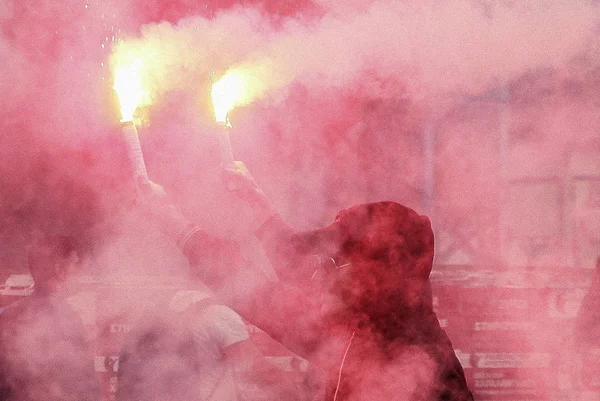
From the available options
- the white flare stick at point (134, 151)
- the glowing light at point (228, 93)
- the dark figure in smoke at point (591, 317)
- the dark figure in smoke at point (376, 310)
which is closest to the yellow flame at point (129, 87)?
the white flare stick at point (134, 151)

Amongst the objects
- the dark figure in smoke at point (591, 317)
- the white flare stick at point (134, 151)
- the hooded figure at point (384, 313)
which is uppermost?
the white flare stick at point (134, 151)

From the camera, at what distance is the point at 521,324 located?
4.48 metres

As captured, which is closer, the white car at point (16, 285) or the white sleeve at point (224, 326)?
the white sleeve at point (224, 326)

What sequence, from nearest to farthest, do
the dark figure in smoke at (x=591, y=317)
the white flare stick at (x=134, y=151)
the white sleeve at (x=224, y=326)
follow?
the white flare stick at (x=134, y=151) < the white sleeve at (x=224, y=326) < the dark figure in smoke at (x=591, y=317)

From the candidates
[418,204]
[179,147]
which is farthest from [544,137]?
[179,147]

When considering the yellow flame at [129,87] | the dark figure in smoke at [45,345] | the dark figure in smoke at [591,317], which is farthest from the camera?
the dark figure in smoke at [591,317]

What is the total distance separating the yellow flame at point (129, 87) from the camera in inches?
80.5

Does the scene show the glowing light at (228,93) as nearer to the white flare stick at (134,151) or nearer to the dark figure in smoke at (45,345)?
the white flare stick at (134,151)

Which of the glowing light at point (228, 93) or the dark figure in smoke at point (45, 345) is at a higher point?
the glowing light at point (228, 93)

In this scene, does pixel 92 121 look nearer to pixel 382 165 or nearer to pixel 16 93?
pixel 16 93

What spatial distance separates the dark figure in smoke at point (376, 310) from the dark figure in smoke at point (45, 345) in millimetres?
1535

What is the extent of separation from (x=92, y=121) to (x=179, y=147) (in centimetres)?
55

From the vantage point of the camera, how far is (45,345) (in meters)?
3.14

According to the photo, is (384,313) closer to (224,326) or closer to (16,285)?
(224,326)
